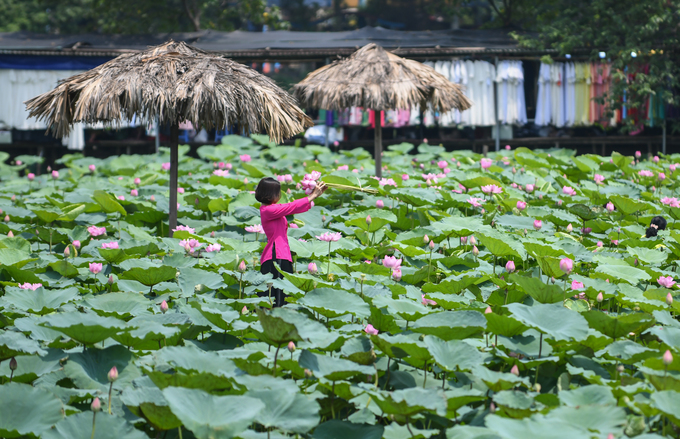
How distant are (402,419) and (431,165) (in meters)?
6.60

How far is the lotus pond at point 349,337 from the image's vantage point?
2.09m

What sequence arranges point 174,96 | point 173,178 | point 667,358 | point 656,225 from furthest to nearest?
1. point 173,178
2. point 656,225
3. point 174,96
4. point 667,358

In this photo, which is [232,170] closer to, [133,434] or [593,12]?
[133,434]

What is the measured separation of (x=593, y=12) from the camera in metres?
11.5

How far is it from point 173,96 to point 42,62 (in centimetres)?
736

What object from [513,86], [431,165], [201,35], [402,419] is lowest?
[402,419]

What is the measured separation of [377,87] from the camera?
6.81 m

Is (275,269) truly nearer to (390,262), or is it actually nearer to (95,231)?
(390,262)

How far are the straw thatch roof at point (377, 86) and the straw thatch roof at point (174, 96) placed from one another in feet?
6.33

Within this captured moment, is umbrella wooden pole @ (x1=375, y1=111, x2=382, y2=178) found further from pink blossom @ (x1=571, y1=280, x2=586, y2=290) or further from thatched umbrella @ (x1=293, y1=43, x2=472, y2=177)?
pink blossom @ (x1=571, y1=280, x2=586, y2=290)

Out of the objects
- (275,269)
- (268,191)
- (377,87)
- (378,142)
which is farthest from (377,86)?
(275,269)

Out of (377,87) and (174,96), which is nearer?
(174,96)

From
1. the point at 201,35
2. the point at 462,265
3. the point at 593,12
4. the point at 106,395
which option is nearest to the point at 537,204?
the point at 462,265

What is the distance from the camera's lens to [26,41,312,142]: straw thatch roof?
457 cm
